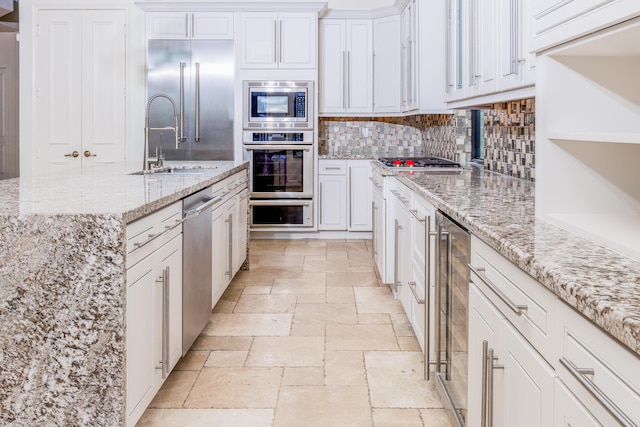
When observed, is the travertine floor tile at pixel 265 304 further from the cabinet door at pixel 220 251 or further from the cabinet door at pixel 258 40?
the cabinet door at pixel 258 40

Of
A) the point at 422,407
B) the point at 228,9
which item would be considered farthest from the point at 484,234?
the point at 228,9

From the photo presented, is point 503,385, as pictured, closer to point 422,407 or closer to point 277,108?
point 422,407

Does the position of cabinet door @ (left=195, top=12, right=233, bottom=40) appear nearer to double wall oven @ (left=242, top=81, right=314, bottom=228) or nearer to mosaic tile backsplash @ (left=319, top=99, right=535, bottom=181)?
double wall oven @ (left=242, top=81, right=314, bottom=228)

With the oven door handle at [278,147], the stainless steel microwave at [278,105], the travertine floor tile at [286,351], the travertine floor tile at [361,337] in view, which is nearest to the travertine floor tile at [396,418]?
the travertine floor tile at [286,351]

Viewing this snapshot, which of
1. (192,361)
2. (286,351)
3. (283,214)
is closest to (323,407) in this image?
(286,351)

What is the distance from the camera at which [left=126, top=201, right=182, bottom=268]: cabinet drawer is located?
186 centimetres

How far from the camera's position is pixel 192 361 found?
2850 millimetres

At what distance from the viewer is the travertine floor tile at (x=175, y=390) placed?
2.39 m

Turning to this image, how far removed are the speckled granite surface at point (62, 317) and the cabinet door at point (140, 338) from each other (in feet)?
0.32

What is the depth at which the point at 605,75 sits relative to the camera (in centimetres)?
164

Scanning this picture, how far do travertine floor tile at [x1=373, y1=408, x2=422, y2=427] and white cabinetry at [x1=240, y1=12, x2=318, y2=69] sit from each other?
4460 mm

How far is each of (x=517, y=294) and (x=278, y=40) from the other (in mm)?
5266

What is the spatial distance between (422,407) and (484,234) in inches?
43.9

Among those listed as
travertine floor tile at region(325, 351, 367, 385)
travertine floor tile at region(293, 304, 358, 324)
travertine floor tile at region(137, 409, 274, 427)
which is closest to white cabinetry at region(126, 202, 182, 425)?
travertine floor tile at region(137, 409, 274, 427)
